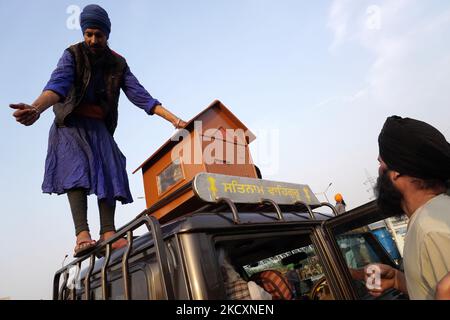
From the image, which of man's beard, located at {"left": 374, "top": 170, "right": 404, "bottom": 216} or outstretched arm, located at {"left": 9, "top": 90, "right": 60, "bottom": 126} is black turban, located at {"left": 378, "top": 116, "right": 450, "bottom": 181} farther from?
outstretched arm, located at {"left": 9, "top": 90, "right": 60, "bottom": 126}

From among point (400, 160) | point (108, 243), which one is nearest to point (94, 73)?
point (108, 243)

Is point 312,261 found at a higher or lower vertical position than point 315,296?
higher

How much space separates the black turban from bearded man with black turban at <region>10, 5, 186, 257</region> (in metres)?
1.95

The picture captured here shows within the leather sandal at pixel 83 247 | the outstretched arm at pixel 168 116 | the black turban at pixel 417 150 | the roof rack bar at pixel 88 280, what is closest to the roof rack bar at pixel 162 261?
the roof rack bar at pixel 88 280

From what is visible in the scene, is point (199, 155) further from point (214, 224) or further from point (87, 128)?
point (214, 224)

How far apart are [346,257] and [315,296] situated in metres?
0.58

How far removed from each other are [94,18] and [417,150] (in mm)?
2538

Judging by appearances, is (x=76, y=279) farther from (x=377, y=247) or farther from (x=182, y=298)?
(x=377, y=247)

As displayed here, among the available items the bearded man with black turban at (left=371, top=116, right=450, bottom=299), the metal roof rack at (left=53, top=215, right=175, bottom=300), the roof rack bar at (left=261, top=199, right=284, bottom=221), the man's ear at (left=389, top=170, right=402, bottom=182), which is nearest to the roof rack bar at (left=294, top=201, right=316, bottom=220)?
the roof rack bar at (left=261, top=199, right=284, bottom=221)

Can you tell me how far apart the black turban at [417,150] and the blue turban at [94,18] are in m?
2.37

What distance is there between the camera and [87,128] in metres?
2.80

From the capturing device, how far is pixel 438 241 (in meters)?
1.29

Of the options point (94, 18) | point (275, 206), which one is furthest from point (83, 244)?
point (94, 18)
